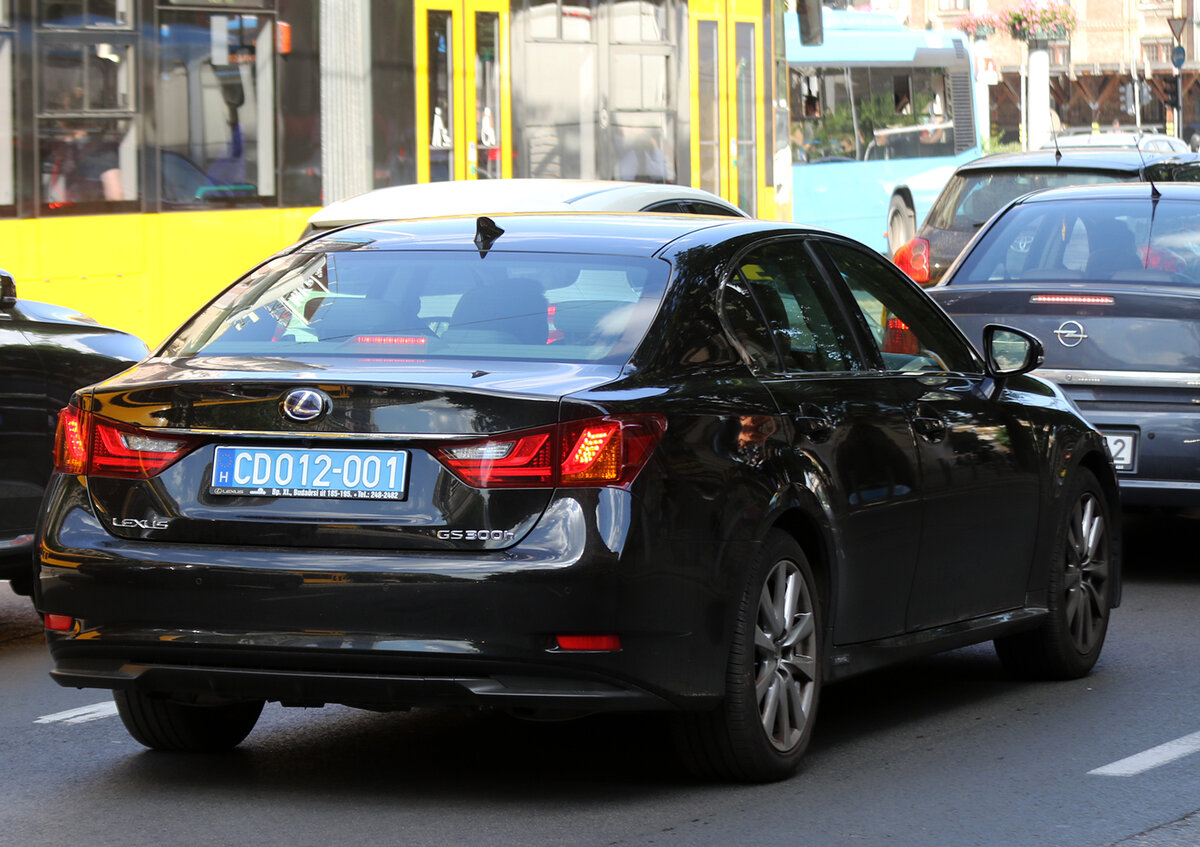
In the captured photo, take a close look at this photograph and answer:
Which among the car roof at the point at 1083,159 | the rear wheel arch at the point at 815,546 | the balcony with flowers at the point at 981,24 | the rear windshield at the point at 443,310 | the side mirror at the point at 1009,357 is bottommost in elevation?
the rear wheel arch at the point at 815,546

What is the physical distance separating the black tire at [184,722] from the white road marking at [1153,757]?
7.59 ft

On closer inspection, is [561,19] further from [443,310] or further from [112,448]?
[112,448]

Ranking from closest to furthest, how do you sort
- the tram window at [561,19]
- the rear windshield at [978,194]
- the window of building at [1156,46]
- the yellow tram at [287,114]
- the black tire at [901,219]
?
1. the yellow tram at [287,114]
2. the rear windshield at [978,194]
3. the tram window at [561,19]
4. the black tire at [901,219]
5. the window of building at [1156,46]

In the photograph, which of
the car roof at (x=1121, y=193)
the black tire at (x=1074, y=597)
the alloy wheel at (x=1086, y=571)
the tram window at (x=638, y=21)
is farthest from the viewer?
the tram window at (x=638, y=21)

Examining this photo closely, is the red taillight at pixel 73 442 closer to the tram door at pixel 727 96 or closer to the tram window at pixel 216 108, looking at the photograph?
the tram window at pixel 216 108

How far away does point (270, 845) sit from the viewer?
16.2 ft

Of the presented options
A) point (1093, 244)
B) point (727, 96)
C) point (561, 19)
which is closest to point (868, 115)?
point (727, 96)

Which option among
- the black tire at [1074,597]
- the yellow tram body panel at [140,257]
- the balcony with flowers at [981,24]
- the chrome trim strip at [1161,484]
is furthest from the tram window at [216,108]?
the balcony with flowers at [981,24]

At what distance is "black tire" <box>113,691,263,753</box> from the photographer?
5.92 meters

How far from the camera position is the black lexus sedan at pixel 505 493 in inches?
196

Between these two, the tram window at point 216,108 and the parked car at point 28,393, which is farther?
the tram window at point 216,108

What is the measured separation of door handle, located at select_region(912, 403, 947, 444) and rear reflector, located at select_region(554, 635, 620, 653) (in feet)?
5.57

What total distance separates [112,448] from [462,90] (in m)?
13.0

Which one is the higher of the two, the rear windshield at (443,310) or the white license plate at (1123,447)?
the rear windshield at (443,310)
